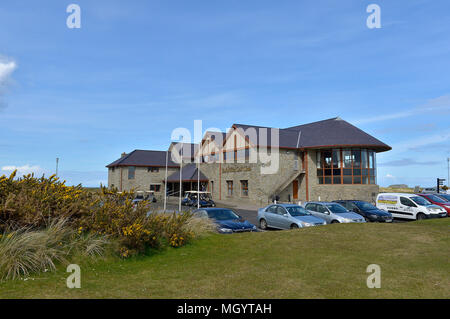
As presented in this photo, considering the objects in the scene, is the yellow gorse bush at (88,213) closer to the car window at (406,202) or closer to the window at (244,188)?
the car window at (406,202)

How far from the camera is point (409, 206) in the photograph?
2103 centimetres

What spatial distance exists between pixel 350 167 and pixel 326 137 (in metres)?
3.93

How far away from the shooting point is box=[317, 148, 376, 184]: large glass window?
33281mm

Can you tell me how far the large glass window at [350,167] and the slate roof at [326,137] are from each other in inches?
42.3

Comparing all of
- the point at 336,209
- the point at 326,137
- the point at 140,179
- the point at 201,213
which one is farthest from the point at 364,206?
the point at 140,179

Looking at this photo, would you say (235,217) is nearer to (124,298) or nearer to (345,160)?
(124,298)

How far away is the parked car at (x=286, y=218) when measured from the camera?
15.6 m

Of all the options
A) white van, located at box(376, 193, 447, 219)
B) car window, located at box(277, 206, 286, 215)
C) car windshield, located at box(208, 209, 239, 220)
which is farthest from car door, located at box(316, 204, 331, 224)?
white van, located at box(376, 193, 447, 219)

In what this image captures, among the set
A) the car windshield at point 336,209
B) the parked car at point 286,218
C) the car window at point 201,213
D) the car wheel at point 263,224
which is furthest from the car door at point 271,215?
the car window at point 201,213

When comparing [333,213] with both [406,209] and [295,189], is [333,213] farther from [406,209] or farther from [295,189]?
[295,189]
